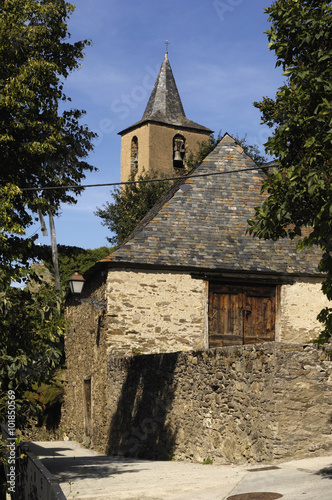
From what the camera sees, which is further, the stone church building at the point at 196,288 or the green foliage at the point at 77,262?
the green foliage at the point at 77,262

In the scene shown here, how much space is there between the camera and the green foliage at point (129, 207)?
35.9 m

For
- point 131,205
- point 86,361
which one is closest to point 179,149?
point 131,205

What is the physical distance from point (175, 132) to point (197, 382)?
37420mm

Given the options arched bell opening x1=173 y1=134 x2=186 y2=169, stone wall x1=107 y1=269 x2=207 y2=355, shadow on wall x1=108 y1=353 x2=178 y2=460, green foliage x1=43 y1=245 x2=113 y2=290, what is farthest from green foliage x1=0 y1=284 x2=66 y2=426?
arched bell opening x1=173 y1=134 x2=186 y2=169

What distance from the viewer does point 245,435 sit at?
32.3ft

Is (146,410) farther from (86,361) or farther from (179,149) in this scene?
(179,149)

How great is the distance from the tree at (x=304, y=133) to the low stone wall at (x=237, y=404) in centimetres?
171

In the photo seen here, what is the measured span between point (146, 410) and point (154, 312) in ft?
11.9

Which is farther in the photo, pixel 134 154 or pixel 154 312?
pixel 134 154

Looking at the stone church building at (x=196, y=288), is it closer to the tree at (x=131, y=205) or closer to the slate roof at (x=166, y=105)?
the tree at (x=131, y=205)

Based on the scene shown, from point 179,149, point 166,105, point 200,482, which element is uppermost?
point 166,105

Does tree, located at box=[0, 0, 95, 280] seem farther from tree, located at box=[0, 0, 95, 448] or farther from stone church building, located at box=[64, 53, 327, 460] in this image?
stone church building, located at box=[64, 53, 327, 460]

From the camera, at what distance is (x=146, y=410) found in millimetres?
13711

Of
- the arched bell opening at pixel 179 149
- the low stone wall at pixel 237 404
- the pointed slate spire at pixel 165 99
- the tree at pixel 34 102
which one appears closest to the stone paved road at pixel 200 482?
the low stone wall at pixel 237 404
